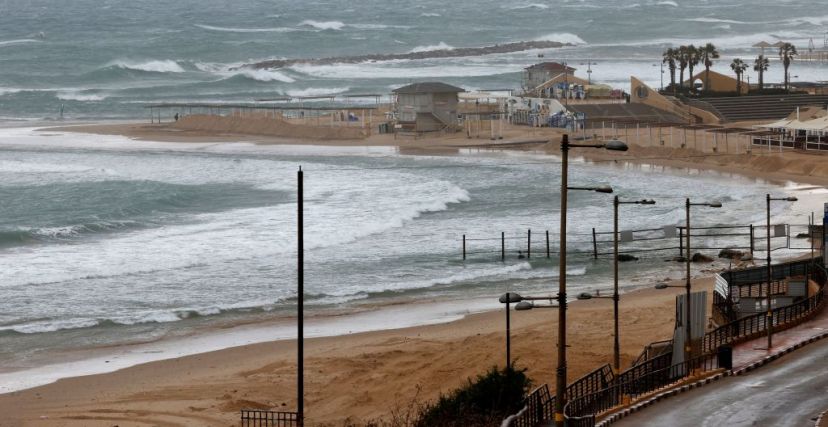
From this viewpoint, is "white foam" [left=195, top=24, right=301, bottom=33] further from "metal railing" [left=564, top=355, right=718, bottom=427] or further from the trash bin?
"metal railing" [left=564, top=355, right=718, bottom=427]

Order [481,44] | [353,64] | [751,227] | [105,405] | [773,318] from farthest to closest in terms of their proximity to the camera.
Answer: [481,44]
[353,64]
[751,227]
[773,318]
[105,405]

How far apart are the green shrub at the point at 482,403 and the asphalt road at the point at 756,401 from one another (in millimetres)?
1761

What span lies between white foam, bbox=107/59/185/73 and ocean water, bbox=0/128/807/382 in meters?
57.2

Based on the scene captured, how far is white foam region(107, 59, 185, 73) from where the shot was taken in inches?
5335

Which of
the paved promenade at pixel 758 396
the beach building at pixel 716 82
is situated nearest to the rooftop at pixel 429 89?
the beach building at pixel 716 82

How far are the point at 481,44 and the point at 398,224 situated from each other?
433 feet

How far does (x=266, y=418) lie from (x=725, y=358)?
335 inches

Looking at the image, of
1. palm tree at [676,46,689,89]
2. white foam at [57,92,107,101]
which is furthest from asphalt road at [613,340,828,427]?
white foam at [57,92,107,101]

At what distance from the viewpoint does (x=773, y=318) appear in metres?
30.8

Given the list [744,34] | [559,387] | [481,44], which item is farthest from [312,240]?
[744,34]

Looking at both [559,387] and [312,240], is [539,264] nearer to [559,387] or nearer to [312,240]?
[312,240]

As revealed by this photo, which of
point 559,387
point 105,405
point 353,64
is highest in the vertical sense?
point 353,64

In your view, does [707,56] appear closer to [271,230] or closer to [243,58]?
[271,230]

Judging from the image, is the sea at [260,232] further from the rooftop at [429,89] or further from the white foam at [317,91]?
the white foam at [317,91]
